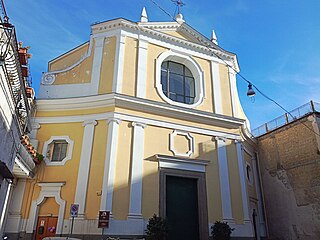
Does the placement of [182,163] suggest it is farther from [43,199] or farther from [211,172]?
[43,199]

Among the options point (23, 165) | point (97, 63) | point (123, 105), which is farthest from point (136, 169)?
point (97, 63)

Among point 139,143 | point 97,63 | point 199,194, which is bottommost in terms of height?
point 199,194

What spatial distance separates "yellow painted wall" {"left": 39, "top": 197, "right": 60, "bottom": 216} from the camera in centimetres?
1060

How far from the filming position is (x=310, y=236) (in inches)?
491

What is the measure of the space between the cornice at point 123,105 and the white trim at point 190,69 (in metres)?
0.65

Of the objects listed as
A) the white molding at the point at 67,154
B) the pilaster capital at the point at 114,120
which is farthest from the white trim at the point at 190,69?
the white molding at the point at 67,154

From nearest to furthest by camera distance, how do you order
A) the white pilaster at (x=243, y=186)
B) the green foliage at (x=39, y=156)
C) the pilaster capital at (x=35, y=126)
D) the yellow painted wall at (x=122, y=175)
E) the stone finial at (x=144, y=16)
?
the yellow painted wall at (x=122, y=175)
the green foliage at (x=39, y=156)
the pilaster capital at (x=35, y=126)
the white pilaster at (x=243, y=186)
the stone finial at (x=144, y=16)

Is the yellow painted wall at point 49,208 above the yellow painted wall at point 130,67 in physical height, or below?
below

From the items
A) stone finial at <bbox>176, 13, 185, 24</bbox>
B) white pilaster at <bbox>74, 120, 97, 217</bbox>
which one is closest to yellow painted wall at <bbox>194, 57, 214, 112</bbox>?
stone finial at <bbox>176, 13, 185, 24</bbox>

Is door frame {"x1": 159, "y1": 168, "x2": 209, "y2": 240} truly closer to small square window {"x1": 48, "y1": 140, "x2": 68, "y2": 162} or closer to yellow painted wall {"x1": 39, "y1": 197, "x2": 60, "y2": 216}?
yellow painted wall {"x1": 39, "y1": 197, "x2": 60, "y2": 216}

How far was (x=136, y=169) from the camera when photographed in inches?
438

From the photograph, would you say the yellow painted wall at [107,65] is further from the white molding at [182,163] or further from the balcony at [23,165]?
the balcony at [23,165]

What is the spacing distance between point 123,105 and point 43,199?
460cm

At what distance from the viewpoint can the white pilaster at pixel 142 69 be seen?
1279 cm
